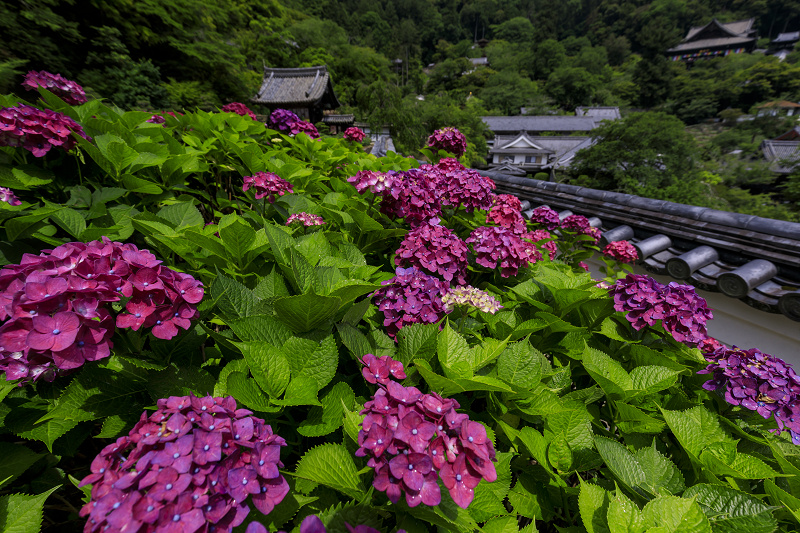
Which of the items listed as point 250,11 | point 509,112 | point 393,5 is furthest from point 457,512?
point 393,5

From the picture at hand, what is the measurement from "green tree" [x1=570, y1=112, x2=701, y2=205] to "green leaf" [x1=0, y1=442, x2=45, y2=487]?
2805 cm

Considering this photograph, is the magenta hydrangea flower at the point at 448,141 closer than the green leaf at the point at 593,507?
No

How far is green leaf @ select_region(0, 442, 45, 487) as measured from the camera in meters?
0.93

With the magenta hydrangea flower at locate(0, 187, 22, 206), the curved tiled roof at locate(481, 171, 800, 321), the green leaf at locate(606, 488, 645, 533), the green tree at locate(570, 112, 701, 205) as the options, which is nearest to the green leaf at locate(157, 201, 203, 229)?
the magenta hydrangea flower at locate(0, 187, 22, 206)

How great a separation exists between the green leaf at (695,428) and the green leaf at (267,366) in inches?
51.7

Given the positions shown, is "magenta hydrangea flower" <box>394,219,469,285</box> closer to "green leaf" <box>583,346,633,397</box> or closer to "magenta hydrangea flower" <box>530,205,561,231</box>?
"green leaf" <box>583,346,633,397</box>

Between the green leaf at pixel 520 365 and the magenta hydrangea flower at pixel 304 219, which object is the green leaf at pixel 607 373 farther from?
the magenta hydrangea flower at pixel 304 219

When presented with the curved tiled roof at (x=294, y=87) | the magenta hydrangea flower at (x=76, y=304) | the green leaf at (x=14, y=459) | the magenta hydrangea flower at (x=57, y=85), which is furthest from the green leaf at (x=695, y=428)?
the curved tiled roof at (x=294, y=87)

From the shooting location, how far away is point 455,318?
68.2 inches

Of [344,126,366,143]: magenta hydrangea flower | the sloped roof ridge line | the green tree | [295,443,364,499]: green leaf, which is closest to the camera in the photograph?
[295,443,364,499]: green leaf

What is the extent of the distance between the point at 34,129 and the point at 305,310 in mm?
1838

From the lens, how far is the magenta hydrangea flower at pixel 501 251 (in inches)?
75.5

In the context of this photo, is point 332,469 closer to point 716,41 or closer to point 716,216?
point 716,216

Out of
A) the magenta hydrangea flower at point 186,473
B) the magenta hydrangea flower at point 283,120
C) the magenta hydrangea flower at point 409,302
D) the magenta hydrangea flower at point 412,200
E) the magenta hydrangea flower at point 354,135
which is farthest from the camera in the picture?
the magenta hydrangea flower at point 354,135
